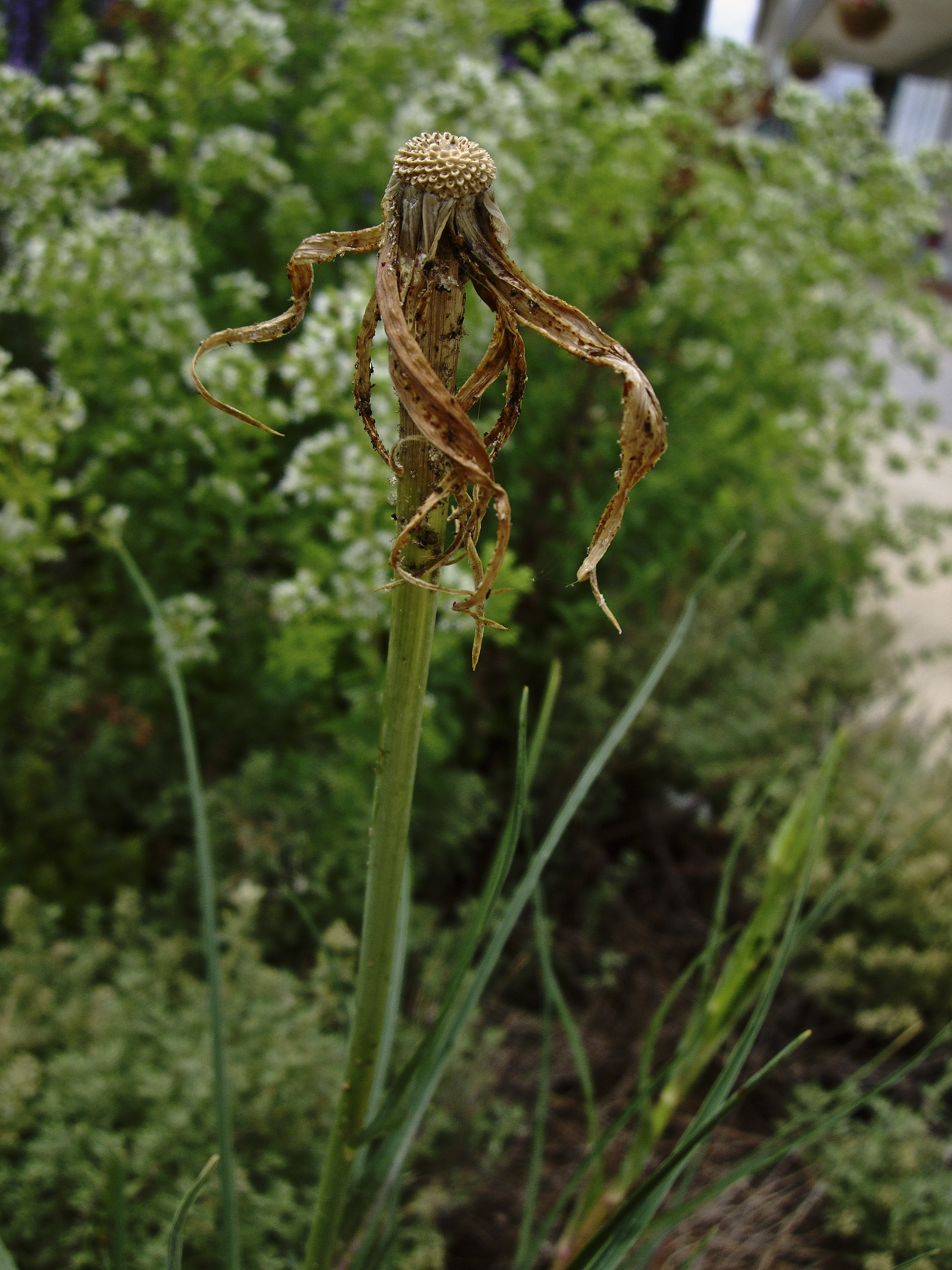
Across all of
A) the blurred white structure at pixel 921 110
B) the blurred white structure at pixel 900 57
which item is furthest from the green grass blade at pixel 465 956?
the blurred white structure at pixel 921 110

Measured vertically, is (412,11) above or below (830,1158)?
above

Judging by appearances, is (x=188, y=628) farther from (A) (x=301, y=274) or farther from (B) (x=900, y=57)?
(B) (x=900, y=57)

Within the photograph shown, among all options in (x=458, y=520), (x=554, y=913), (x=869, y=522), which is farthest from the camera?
(x=869, y=522)

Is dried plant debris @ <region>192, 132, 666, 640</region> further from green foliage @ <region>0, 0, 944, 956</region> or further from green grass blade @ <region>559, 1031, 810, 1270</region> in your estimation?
green foliage @ <region>0, 0, 944, 956</region>

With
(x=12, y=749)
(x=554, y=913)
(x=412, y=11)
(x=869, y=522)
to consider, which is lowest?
(x=554, y=913)

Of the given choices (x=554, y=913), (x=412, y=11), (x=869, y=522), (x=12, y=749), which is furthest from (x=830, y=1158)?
(x=412, y=11)

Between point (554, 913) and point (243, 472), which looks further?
point (554, 913)

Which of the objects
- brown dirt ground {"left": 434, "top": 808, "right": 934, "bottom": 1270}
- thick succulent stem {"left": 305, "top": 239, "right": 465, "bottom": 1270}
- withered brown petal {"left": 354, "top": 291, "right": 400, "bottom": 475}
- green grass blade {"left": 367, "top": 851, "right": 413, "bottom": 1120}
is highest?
withered brown petal {"left": 354, "top": 291, "right": 400, "bottom": 475}

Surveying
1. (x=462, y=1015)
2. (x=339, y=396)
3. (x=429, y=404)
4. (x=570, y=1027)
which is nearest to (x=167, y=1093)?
(x=570, y=1027)

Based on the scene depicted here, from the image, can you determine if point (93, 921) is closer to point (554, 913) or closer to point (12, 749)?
point (12, 749)

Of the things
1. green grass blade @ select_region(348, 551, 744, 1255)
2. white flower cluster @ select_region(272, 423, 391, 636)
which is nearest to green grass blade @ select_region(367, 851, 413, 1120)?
green grass blade @ select_region(348, 551, 744, 1255)
